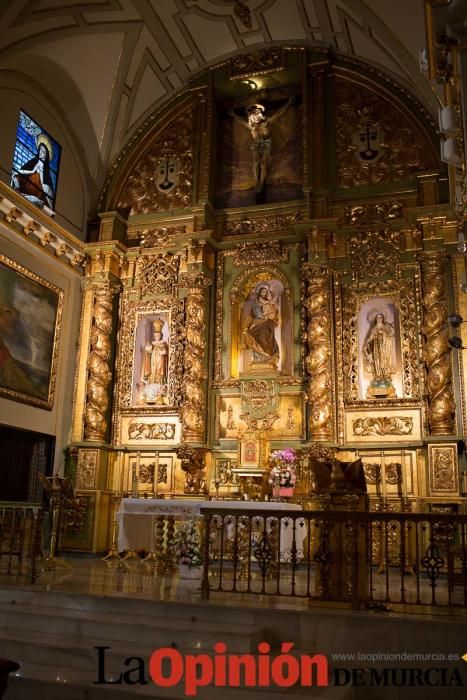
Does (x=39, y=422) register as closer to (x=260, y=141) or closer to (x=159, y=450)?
(x=159, y=450)

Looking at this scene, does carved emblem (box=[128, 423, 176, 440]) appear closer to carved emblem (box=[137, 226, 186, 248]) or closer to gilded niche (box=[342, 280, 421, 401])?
gilded niche (box=[342, 280, 421, 401])

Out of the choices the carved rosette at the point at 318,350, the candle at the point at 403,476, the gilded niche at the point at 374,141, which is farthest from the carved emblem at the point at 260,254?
the candle at the point at 403,476

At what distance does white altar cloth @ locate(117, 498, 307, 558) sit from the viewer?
9.91 meters

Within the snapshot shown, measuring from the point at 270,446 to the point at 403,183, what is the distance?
6.00m

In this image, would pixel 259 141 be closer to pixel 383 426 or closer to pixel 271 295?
pixel 271 295

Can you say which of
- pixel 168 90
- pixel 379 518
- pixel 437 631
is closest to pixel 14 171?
pixel 168 90

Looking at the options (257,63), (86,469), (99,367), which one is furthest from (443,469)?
(257,63)

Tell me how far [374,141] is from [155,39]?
5.30m

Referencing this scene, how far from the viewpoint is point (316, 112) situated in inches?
580

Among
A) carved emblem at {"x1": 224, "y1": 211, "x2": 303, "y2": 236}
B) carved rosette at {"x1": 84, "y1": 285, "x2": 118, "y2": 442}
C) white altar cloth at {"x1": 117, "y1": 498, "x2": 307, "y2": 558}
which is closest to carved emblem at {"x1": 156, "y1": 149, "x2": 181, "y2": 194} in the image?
carved emblem at {"x1": 224, "y1": 211, "x2": 303, "y2": 236}

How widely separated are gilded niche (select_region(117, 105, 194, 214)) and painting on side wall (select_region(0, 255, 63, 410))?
3016mm

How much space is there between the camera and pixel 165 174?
51.6ft

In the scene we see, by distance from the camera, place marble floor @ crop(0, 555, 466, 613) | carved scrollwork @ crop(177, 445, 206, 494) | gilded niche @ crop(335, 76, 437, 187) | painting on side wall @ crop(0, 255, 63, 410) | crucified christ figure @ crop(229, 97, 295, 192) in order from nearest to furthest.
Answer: marble floor @ crop(0, 555, 466, 613) < painting on side wall @ crop(0, 255, 63, 410) < carved scrollwork @ crop(177, 445, 206, 494) < gilded niche @ crop(335, 76, 437, 187) < crucified christ figure @ crop(229, 97, 295, 192)

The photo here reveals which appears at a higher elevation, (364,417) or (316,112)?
(316,112)
